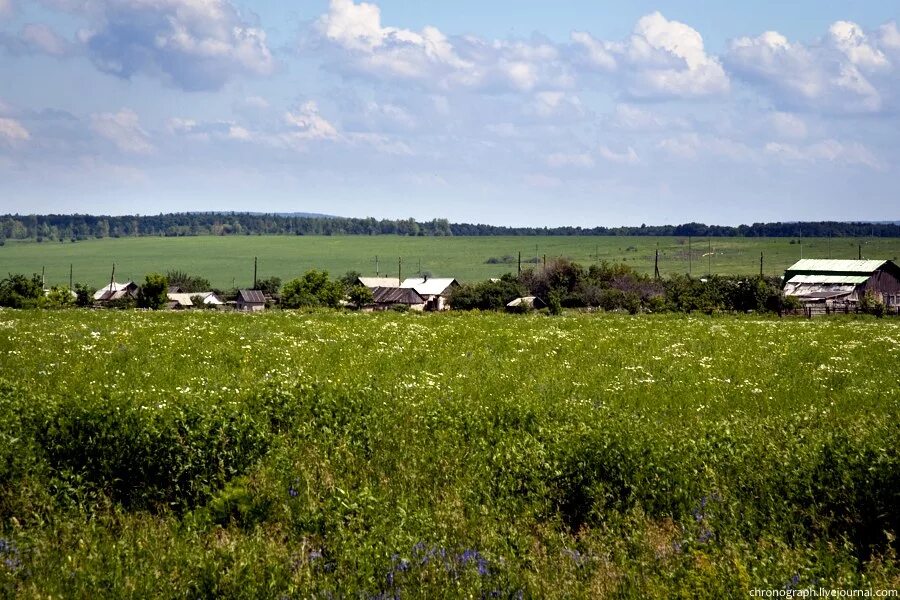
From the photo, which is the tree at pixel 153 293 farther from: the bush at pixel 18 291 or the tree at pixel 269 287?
the tree at pixel 269 287

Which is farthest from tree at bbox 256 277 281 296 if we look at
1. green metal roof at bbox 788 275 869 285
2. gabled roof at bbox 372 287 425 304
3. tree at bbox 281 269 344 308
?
green metal roof at bbox 788 275 869 285

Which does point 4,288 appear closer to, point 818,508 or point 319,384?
point 319,384

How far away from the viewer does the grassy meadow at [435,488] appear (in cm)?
982

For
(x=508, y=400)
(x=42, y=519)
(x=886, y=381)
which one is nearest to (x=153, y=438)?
(x=42, y=519)

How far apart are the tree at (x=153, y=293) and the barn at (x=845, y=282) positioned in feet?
218

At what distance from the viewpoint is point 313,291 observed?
10225 centimetres

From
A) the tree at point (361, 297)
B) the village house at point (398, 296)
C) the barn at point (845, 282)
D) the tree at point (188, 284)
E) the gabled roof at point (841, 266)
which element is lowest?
the tree at point (188, 284)

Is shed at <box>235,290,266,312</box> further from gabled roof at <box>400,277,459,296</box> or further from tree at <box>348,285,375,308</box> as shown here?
tree at <box>348,285,375,308</box>

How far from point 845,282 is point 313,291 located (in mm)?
58911

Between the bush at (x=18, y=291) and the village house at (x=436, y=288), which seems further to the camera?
the village house at (x=436, y=288)

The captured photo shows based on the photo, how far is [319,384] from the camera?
1623cm

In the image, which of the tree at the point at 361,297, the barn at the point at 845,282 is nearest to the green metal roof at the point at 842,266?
the barn at the point at 845,282

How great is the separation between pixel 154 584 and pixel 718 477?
738 centimetres

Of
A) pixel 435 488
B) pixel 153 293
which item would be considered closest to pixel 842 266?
pixel 153 293
